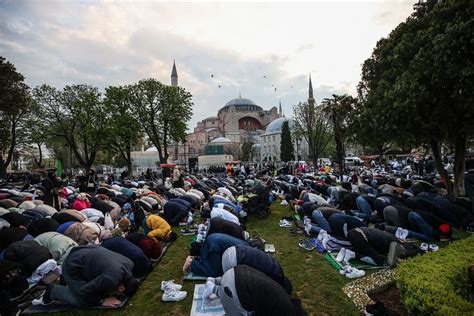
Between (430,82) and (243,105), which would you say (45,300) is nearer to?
(430,82)

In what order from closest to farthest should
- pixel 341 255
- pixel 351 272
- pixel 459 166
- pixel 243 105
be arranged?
pixel 351 272 < pixel 341 255 < pixel 459 166 < pixel 243 105

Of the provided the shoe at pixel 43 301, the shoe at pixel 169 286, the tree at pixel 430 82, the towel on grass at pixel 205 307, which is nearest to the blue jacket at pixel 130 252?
the shoe at pixel 169 286

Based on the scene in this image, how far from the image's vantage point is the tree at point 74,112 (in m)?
28.7

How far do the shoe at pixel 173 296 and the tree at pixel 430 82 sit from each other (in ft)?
24.5

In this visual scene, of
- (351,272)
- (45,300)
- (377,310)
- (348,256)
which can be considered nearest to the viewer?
(377,310)

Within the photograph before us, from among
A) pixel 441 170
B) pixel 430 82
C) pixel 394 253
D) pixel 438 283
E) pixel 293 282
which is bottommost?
pixel 293 282

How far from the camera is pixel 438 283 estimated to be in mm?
3340

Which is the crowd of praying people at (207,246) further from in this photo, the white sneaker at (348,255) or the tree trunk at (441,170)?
the tree trunk at (441,170)

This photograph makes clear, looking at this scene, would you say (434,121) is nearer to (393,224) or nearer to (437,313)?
(393,224)

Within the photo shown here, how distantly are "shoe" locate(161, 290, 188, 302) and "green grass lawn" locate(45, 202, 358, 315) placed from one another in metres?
0.06

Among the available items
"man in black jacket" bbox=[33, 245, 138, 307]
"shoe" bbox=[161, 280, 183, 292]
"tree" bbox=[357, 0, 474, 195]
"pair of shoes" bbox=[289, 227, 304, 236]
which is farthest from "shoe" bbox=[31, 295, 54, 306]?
"tree" bbox=[357, 0, 474, 195]

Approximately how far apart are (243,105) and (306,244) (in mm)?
94223

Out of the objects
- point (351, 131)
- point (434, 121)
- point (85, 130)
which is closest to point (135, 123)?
point (85, 130)

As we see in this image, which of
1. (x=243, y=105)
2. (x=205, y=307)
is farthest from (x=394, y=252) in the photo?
(x=243, y=105)
